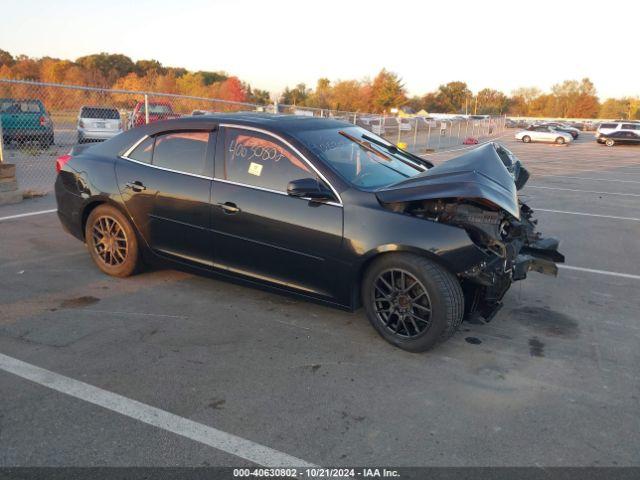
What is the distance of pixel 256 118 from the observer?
4562 millimetres

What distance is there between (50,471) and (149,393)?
0.75 metres

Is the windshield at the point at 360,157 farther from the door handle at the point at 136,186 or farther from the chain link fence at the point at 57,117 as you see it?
the chain link fence at the point at 57,117

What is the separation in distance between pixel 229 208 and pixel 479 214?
1.96 metres

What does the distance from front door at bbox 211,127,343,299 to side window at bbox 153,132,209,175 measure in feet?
0.64

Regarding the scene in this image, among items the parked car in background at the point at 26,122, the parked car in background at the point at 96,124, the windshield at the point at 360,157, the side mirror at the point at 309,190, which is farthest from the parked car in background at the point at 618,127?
the side mirror at the point at 309,190

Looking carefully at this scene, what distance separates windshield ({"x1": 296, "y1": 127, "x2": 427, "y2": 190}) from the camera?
4148 mm

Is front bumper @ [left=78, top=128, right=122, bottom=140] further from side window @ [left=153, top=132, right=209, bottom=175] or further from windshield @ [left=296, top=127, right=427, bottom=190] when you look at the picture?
windshield @ [left=296, top=127, right=427, bottom=190]

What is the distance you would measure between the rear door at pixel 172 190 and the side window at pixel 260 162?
201mm

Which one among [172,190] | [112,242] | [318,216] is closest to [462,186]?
[318,216]

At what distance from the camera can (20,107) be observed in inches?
632

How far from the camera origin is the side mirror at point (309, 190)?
3.88 meters

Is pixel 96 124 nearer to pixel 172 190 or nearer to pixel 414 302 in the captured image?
pixel 172 190

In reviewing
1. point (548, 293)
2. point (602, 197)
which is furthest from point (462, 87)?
point (548, 293)

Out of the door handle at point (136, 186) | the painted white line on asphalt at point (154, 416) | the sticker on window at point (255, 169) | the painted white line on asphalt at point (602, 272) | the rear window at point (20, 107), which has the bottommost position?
the painted white line on asphalt at point (154, 416)
